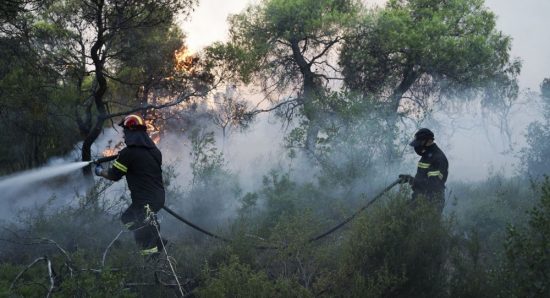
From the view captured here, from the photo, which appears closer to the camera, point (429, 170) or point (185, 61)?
point (429, 170)

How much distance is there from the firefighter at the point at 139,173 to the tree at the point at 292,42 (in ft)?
21.8

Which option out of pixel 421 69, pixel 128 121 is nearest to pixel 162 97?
pixel 421 69

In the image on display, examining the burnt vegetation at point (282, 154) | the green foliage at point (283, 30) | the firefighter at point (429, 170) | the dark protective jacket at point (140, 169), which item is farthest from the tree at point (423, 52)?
the dark protective jacket at point (140, 169)

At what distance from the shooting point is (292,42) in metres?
13.5

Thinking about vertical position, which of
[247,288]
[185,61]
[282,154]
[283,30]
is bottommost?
[247,288]

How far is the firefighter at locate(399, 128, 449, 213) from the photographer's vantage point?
6117 mm

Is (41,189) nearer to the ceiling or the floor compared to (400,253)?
nearer to the ceiling

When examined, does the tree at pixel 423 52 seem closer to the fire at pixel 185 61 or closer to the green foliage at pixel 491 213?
the green foliage at pixel 491 213

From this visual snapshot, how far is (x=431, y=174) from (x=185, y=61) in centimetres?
672

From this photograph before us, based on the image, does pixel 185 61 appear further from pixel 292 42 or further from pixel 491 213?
pixel 491 213

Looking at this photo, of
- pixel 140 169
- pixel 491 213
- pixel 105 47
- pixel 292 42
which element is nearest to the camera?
Answer: pixel 140 169

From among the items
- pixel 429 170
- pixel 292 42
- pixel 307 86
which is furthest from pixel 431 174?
pixel 292 42

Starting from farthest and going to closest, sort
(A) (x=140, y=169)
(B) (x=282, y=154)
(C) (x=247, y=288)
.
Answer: (B) (x=282, y=154), (A) (x=140, y=169), (C) (x=247, y=288)

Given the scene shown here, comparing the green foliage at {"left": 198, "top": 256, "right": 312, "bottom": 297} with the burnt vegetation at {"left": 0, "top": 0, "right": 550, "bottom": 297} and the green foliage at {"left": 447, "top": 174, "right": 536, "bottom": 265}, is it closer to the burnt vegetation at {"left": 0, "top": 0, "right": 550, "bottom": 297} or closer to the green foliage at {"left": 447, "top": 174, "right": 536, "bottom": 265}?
the burnt vegetation at {"left": 0, "top": 0, "right": 550, "bottom": 297}
